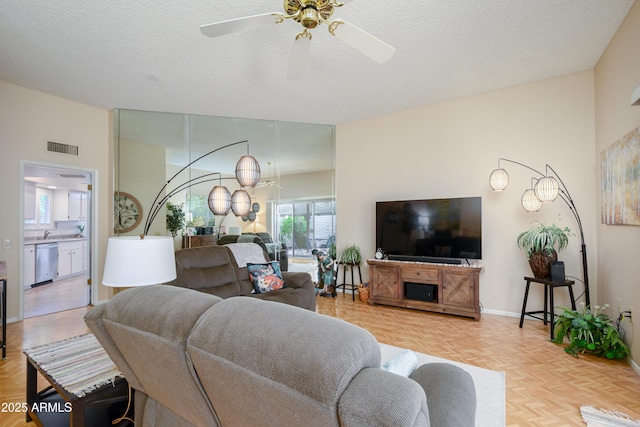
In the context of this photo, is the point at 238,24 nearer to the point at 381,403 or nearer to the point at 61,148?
the point at 381,403

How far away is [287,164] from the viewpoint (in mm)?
6000

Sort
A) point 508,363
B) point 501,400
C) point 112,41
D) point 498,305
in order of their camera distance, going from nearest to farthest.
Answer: point 501,400 < point 508,363 < point 112,41 < point 498,305

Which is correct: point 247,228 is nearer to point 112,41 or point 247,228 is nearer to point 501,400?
point 112,41

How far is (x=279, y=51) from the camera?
3316 millimetres

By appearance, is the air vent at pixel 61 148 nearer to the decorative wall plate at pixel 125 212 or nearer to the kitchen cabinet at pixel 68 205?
the decorative wall plate at pixel 125 212

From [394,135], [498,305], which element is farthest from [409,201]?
[498,305]

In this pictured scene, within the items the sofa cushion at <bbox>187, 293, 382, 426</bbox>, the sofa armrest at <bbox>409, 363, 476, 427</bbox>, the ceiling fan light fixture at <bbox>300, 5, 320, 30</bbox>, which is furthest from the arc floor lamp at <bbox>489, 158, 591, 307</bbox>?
the sofa cushion at <bbox>187, 293, 382, 426</bbox>

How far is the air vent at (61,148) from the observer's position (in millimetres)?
4484

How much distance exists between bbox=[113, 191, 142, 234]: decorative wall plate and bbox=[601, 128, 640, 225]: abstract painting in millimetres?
6054

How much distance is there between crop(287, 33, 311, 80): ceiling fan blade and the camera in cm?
237

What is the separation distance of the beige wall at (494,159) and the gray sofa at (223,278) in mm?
2000

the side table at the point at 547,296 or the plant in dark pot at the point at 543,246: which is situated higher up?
the plant in dark pot at the point at 543,246

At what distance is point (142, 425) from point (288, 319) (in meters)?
1.14

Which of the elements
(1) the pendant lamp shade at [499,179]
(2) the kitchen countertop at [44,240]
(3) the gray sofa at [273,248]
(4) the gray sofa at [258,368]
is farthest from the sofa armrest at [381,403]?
(2) the kitchen countertop at [44,240]
